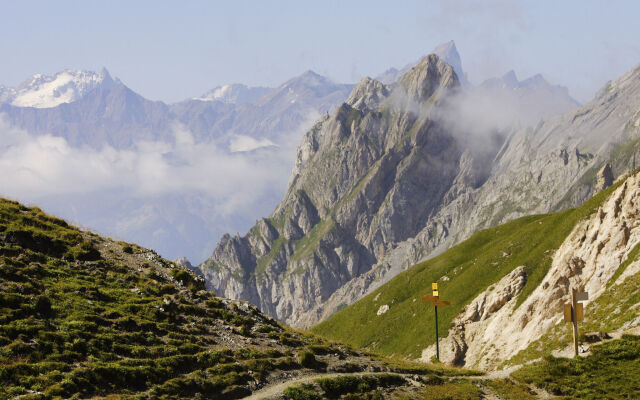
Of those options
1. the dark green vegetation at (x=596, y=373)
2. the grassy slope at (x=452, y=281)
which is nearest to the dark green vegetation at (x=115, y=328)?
the dark green vegetation at (x=596, y=373)

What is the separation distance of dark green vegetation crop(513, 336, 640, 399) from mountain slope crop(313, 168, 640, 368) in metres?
8.29

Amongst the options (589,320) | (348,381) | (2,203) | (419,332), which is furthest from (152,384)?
(419,332)

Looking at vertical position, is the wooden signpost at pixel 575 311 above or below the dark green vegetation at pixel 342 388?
above

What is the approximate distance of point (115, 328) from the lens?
129 feet

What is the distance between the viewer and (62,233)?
1959 inches

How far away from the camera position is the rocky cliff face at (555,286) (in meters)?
84.6

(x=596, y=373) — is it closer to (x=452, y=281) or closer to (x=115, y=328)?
(x=115, y=328)

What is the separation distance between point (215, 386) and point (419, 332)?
94.2 meters

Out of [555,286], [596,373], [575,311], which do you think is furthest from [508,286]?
[596,373]

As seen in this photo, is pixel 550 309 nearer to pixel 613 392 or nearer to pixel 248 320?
pixel 613 392

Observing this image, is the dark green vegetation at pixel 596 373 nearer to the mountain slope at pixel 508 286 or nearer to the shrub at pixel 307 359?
the mountain slope at pixel 508 286

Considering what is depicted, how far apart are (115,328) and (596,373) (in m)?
37.3

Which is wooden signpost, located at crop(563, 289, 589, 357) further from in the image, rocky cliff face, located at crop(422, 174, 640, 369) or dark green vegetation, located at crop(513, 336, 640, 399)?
rocky cliff face, located at crop(422, 174, 640, 369)

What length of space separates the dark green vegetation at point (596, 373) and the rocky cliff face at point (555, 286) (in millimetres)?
31533
